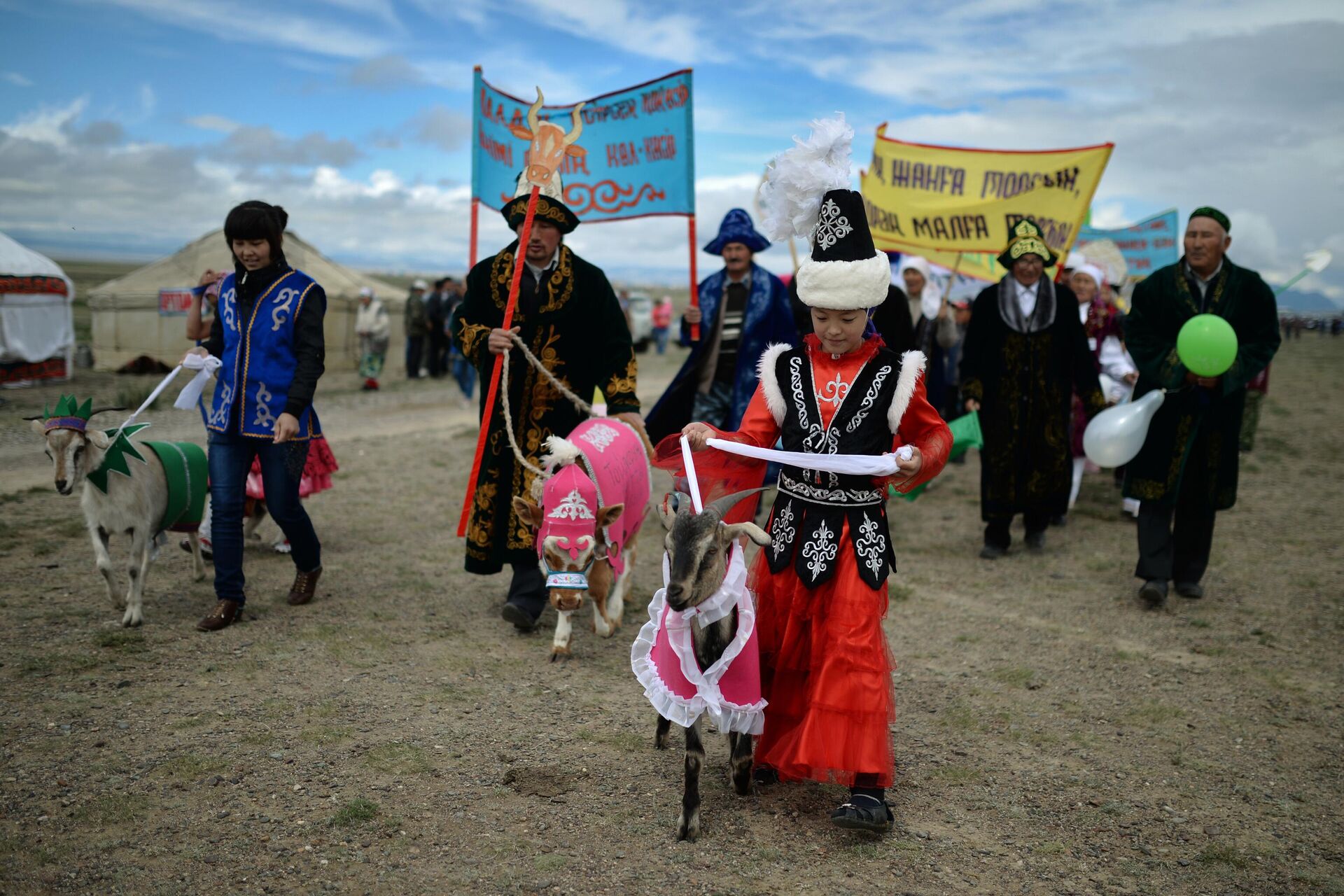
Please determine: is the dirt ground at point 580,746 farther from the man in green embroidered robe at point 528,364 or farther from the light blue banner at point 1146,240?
the light blue banner at point 1146,240

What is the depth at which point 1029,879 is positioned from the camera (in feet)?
11.1

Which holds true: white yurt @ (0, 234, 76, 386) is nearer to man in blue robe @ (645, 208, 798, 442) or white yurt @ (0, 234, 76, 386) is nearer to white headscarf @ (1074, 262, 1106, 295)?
man in blue robe @ (645, 208, 798, 442)

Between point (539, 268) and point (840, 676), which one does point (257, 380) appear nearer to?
point (539, 268)

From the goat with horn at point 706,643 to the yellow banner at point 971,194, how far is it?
7.00 m

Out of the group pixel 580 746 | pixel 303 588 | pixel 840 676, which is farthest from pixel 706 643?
pixel 303 588

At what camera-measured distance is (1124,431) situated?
629 centimetres

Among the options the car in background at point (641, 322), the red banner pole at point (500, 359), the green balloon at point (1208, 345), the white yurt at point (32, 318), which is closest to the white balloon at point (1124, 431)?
the green balloon at point (1208, 345)

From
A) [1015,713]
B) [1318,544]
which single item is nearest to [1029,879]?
[1015,713]

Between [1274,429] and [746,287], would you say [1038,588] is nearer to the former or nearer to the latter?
[746,287]

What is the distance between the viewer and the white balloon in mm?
6289

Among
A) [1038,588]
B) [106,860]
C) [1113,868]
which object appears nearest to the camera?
[106,860]

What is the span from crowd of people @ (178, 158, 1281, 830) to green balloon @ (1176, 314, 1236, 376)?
0.71 ft

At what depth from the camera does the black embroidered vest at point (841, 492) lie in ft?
12.0

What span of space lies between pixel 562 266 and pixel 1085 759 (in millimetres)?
3711
